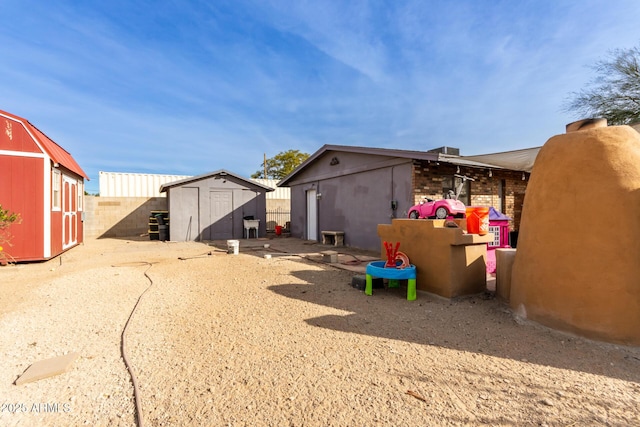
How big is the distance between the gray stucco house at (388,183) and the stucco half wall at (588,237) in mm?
3112

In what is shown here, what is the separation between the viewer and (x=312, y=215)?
43.5 feet

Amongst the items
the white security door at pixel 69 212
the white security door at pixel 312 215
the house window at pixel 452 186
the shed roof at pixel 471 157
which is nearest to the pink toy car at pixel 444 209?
the shed roof at pixel 471 157

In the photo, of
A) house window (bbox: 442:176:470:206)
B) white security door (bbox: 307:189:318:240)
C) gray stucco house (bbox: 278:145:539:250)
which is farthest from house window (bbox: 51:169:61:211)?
house window (bbox: 442:176:470:206)

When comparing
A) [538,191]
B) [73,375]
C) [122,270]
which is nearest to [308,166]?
[122,270]

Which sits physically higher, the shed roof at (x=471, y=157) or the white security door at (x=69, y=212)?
the shed roof at (x=471, y=157)

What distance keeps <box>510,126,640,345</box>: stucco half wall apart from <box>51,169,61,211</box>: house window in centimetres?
1050

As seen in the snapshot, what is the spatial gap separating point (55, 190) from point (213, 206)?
6.28 m

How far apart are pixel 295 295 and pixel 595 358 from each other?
3.50 meters

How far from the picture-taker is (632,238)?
2916mm

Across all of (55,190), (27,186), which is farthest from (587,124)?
(55,190)

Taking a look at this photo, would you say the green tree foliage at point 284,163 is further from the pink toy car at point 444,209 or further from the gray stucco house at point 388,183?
the pink toy car at point 444,209

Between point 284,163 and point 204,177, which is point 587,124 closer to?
point 204,177

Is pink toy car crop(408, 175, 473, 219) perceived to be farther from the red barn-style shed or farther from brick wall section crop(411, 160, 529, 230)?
the red barn-style shed

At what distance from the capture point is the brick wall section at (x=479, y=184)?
329 inches
